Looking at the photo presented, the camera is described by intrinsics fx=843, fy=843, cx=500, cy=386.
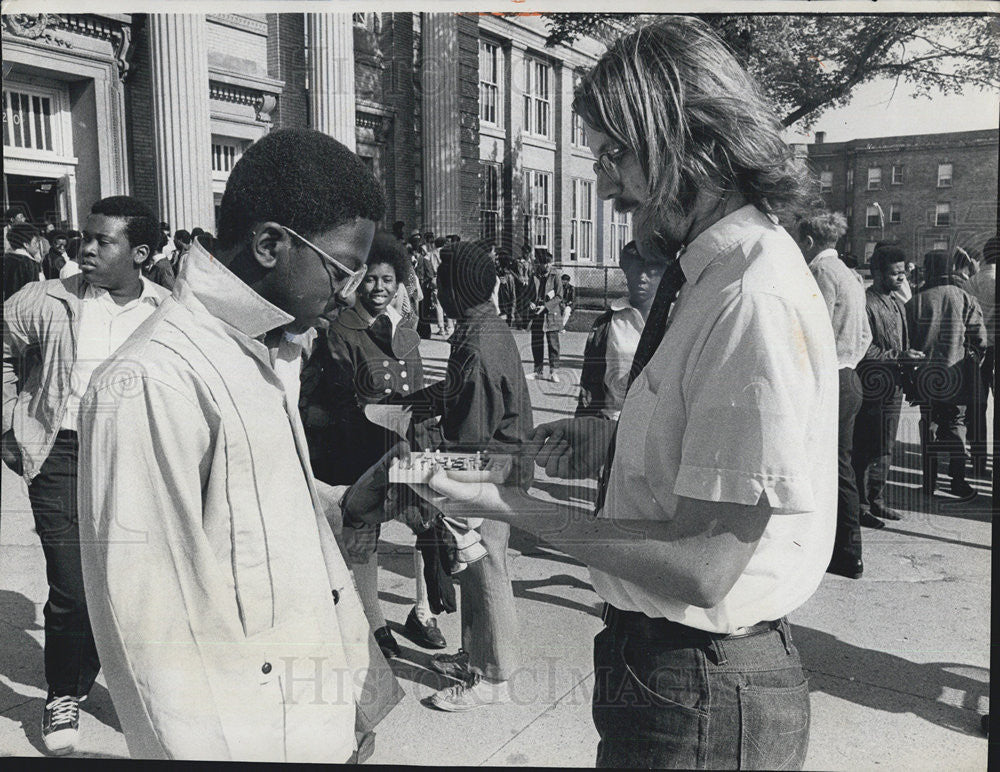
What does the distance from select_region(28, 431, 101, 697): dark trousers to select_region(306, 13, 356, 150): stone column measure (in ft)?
4.40

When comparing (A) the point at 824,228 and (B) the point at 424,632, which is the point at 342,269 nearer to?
(A) the point at 824,228

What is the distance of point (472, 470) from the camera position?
1572 millimetres

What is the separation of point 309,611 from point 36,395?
1.48m

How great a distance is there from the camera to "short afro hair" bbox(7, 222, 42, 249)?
2.24 m

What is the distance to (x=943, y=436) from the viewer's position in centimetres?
281

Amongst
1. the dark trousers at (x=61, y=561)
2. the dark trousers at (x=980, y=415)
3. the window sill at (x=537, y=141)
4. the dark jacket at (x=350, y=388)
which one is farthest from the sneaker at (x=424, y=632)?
the dark trousers at (x=980, y=415)

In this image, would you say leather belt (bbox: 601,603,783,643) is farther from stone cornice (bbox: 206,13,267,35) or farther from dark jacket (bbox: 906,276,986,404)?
stone cornice (bbox: 206,13,267,35)

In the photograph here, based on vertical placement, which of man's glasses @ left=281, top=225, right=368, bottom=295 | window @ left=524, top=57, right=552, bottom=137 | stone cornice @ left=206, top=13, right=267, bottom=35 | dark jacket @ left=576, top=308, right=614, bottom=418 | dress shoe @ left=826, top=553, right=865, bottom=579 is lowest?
dress shoe @ left=826, top=553, right=865, bottom=579

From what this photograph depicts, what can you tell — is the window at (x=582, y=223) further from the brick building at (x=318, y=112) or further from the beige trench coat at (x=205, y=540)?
the beige trench coat at (x=205, y=540)

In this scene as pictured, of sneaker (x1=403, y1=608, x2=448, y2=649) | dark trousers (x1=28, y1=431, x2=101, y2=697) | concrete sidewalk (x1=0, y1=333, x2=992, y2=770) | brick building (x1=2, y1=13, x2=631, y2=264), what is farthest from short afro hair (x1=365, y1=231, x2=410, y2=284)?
sneaker (x1=403, y1=608, x2=448, y2=649)

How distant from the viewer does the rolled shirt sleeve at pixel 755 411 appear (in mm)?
1212

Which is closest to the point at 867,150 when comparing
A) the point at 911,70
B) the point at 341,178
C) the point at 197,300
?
the point at 911,70

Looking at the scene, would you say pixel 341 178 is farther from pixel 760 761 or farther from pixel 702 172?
pixel 760 761

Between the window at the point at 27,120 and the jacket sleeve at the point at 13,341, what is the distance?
17.4 inches
